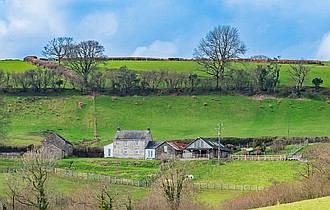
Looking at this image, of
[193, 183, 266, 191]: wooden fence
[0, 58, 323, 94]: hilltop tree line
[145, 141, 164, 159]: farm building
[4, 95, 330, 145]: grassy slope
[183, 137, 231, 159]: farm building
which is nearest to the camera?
[193, 183, 266, 191]: wooden fence

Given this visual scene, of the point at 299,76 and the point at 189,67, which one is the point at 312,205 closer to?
the point at 299,76

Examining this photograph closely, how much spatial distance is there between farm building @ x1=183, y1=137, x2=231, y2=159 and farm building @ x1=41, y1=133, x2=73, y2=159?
14366mm

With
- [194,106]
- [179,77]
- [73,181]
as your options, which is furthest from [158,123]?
[73,181]

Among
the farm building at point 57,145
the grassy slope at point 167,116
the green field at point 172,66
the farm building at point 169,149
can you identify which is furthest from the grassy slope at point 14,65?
the farm building at point 169,149

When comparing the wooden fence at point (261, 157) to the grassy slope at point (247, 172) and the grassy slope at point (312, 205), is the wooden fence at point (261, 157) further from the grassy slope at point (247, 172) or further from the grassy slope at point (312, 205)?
the grassy slope at point (312, 205)

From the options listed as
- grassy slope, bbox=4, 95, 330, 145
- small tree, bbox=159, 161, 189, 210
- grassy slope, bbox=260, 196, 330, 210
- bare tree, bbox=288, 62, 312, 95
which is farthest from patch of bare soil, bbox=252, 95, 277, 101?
grassy slope, bbox=260, 196, 330, 210

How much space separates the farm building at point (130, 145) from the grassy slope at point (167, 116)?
8.24 feet

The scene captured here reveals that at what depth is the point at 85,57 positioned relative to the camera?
10925cm

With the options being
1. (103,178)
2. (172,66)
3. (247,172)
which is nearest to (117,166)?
(103,178)

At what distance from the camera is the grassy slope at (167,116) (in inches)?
3329

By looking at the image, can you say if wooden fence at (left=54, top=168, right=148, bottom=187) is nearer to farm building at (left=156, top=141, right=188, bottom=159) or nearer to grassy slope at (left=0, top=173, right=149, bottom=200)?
grassy slope at (left=0, top=173, right=149, bottom=200)

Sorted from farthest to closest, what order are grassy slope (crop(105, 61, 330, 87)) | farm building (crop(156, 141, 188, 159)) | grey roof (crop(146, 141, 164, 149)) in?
grassy slope (crop(105, 61, 330, 87)) < grey roof (crop(146, 141, 164, 149)) < farm building (crop(156, 141, 188, 159))

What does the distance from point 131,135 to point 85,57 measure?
→ 3358 cm

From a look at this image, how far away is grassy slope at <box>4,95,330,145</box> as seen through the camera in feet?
277
